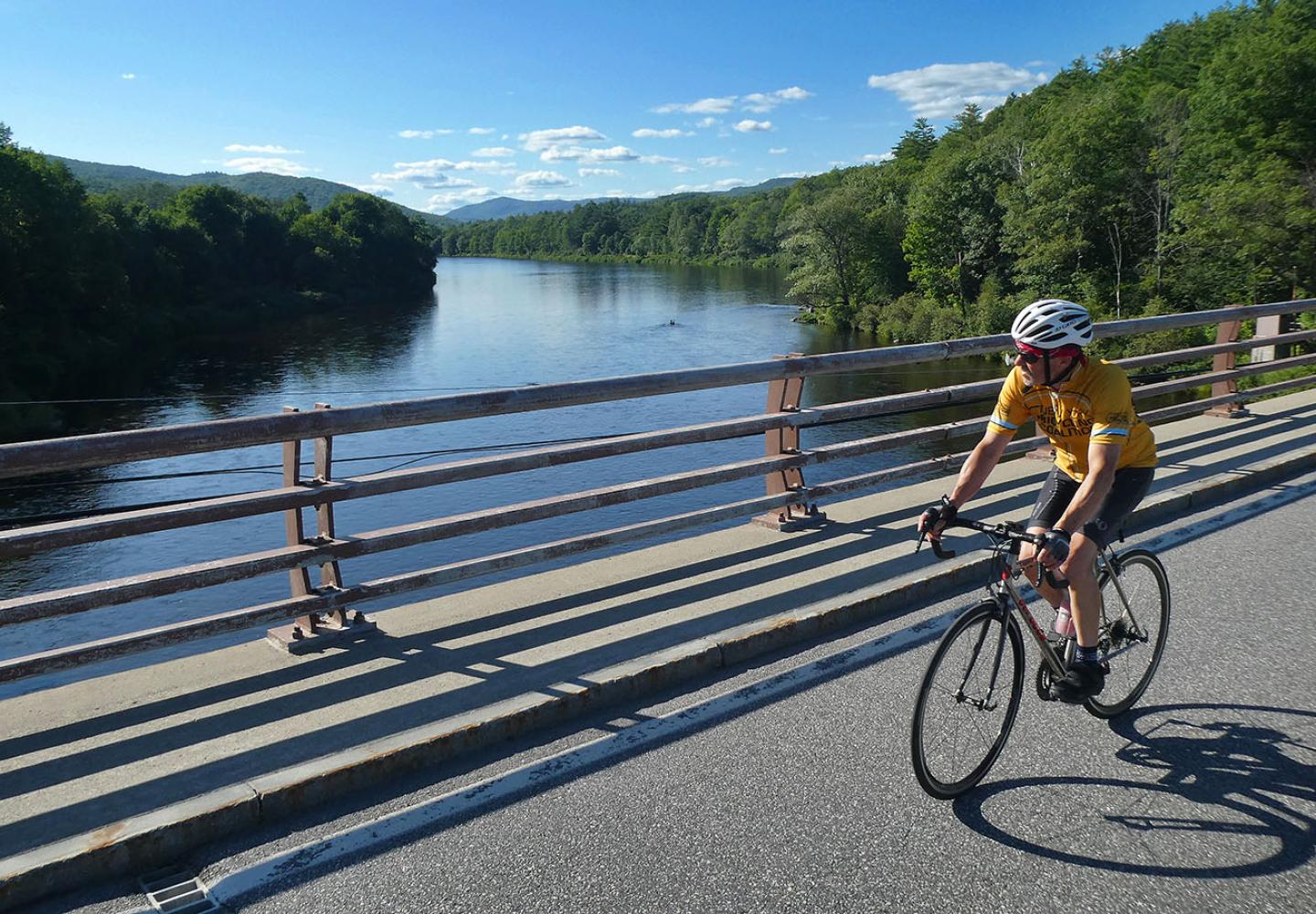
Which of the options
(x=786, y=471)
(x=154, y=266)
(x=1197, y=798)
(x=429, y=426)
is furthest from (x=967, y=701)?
(x=154, y=266)

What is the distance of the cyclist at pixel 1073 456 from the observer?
3.70 meters

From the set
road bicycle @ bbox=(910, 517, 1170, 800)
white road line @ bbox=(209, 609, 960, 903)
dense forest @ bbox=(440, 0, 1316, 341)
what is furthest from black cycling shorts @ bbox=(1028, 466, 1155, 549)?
dense forest @ bbox=(440, 0, 1316, 341)

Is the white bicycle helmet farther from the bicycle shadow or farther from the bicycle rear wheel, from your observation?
the bicycle shadow

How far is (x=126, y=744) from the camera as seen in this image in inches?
154

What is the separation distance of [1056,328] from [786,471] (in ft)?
10.9

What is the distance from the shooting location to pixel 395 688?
4.38m

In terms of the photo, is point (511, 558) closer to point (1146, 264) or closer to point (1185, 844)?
point (1185, 844)

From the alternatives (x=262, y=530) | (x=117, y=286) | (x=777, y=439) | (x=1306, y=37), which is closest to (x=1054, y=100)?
(x=1306, y=37)

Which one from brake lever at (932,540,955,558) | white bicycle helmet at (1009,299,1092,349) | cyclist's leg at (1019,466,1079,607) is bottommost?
brake lever at (932,540,955,558)

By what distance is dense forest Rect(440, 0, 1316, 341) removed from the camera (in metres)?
46.2

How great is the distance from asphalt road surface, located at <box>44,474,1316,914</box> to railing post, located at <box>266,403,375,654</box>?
1.33 metres

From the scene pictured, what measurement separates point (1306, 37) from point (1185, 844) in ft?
210

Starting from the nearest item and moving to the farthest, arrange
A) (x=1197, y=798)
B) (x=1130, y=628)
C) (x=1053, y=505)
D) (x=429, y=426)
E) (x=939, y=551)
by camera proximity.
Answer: (x=1197, y=798), (x=939, y=551), (x=1053, y=505), (x=1130, y=628), (x=429, y=426)

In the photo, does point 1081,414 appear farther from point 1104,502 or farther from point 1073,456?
point 1104,502
